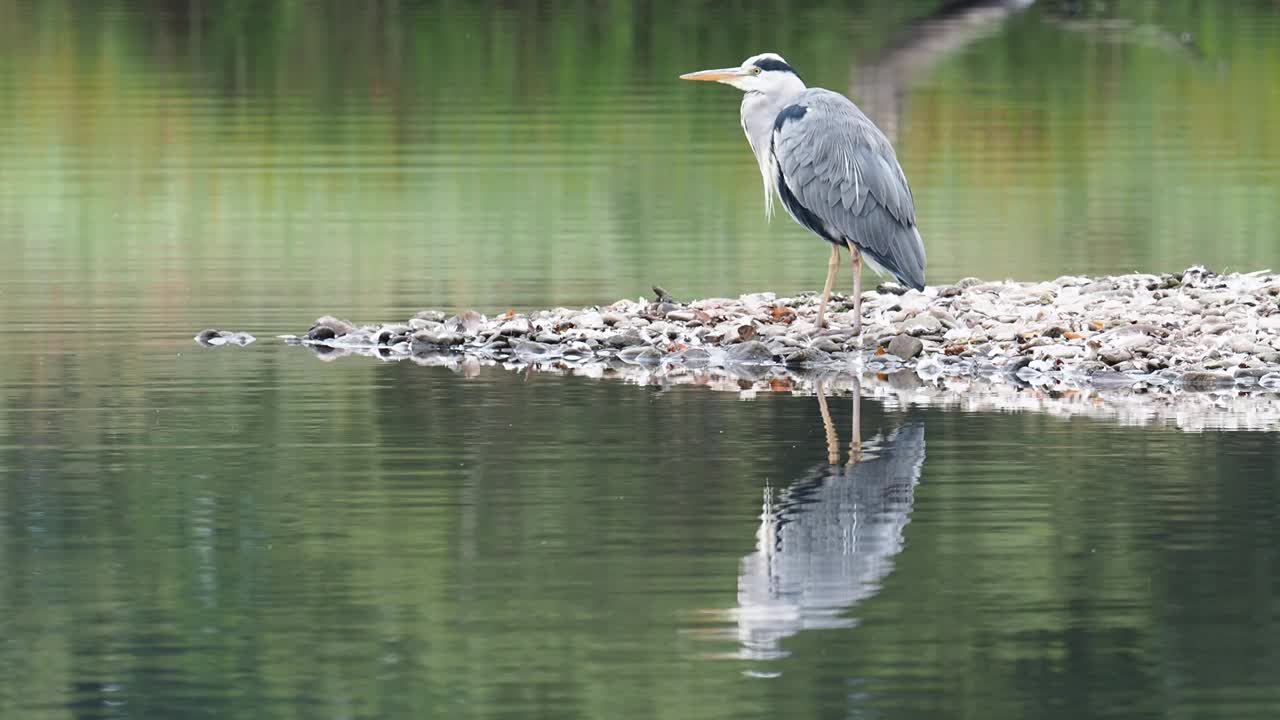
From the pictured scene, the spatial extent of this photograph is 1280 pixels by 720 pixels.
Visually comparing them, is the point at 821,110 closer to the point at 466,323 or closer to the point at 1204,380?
the point at 466,323

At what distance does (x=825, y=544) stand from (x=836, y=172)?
701 cm

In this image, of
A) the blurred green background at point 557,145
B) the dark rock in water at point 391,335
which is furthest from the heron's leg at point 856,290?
the blurred green background at point 557,145

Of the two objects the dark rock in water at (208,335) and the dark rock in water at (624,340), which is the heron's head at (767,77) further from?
the dark rock in water at (208,335)

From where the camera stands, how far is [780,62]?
58.4 feet

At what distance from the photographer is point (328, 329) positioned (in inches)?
736

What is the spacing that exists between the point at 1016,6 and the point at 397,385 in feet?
138

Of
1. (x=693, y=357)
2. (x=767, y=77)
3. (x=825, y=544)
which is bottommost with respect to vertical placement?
(x=825, y=544)

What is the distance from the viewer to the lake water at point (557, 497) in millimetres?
8867

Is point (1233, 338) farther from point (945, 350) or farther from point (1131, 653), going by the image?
point (1131, 653)

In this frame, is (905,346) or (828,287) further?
(828,287)

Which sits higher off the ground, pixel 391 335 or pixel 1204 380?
pixel 391 335

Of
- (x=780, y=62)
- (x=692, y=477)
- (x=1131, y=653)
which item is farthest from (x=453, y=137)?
(x=1131, y=653)

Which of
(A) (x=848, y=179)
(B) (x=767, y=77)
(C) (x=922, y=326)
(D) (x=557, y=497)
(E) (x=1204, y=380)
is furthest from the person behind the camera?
(B) (x=767, y=77)

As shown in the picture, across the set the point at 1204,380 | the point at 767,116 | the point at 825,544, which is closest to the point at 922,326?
the point at 767,116
